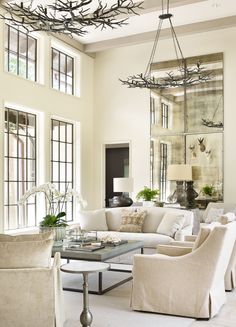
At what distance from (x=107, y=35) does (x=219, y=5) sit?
280cm

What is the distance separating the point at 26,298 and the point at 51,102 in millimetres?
6555

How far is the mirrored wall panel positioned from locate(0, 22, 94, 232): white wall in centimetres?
171

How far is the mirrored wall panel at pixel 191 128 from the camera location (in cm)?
924

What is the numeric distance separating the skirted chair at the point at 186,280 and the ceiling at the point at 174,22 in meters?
4.99

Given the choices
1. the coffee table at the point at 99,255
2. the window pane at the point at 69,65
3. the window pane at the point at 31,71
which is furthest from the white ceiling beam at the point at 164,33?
the coffee table at the point at 99,255

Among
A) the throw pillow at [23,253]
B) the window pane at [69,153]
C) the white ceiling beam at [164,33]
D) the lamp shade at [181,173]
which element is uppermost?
the white ceiling beam at [164,33]

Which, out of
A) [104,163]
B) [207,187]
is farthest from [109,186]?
[207,187]

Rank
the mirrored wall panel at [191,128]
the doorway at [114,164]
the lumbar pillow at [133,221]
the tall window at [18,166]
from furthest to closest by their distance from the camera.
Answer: the doorway at [114,164]
the mirrored wall panel at [191,128]
the tall window at [18,166]
the lumbar pillow at [133,221]

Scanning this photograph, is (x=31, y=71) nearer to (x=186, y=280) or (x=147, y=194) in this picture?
(x=147, y=194)

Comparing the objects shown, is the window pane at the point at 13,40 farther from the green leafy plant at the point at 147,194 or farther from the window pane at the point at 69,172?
the green leafy plant at the point at 147,194

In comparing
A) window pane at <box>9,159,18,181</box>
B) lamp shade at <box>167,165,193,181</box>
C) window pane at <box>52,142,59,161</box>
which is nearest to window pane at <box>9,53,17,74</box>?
window pane at <box>9,159,18,181</box>

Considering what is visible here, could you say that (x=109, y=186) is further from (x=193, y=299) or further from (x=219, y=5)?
(x=193, y=299)

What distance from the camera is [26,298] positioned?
3109 millimetres

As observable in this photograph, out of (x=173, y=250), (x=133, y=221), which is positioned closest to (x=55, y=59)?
(x=133, y=221)
